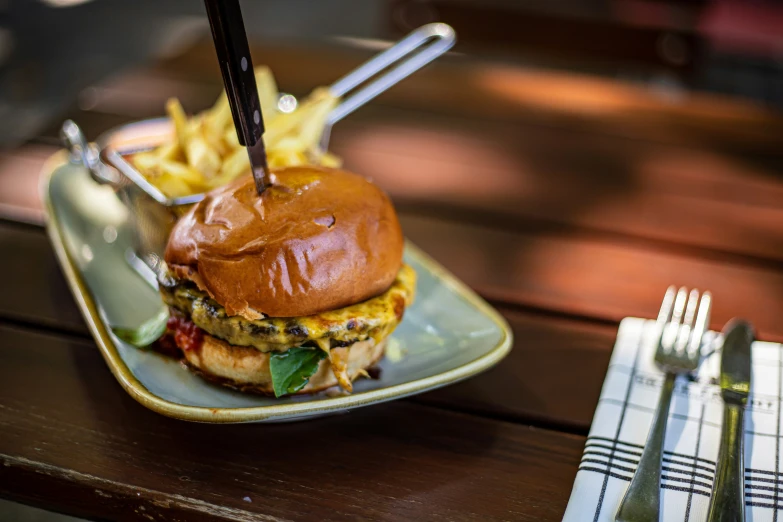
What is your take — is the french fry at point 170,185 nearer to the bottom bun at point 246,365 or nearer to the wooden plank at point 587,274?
the bottom bun at point 246,365

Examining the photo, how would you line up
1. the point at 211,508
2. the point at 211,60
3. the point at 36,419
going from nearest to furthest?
the point at 211,508
the point at 36,419
the point at 211,60

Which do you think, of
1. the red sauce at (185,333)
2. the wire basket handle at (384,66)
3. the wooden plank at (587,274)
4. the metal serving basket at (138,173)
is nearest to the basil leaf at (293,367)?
the red sauce at (185,333)

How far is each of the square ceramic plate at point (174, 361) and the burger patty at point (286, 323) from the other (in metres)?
0.09

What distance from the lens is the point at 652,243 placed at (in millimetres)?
1925

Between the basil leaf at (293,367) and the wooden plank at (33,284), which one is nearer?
the basil leaf at (293,367)

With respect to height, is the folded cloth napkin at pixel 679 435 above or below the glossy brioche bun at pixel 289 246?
below

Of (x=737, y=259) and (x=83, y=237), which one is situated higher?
(x=83, y=237)

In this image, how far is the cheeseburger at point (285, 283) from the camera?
1188 millimetres

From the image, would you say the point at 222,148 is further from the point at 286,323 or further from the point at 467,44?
the point at 467,44

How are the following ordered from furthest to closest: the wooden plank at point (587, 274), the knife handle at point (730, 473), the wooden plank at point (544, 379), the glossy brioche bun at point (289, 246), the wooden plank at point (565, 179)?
the wooden plank at point (565, 179)
the wooden plank at point (587, 274)
the wooden plank at point (544, 379)
the glossy brioche bun at point (289, 246)
the knife handle at point (730, 473)

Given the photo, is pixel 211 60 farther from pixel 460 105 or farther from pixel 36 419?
pixel 36 419

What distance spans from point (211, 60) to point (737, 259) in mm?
1943

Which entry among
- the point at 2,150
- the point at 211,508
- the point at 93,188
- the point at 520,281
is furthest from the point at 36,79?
the point at 211,508

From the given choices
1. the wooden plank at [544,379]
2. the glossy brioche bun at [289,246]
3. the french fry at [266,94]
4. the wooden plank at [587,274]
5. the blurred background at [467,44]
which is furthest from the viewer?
the blurred background at [467,44]
